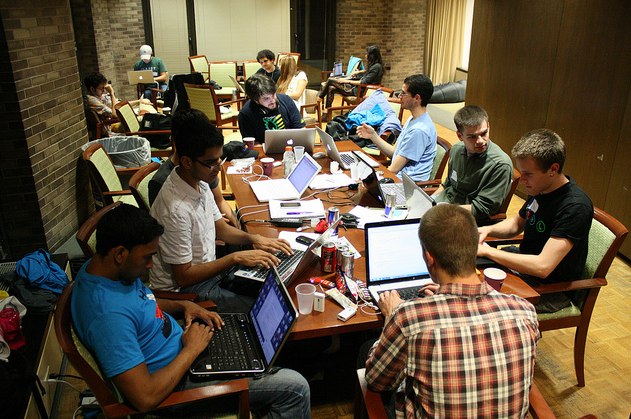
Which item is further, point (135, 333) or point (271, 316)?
point (271, 316)

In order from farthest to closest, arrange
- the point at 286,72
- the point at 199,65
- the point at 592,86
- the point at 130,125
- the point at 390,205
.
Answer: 1. the point at 199,65
2. the point at 286,72
3. the point at 130,125
4. the point at 592,86
5. the point at 390,205

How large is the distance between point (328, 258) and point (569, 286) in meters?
1.17

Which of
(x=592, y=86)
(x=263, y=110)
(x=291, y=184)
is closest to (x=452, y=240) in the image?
(x=291, y=184)

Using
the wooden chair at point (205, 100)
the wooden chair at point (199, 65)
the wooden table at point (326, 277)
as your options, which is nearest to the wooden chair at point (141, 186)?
the wooden table at point (326, 277)

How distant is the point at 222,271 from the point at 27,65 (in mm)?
2235

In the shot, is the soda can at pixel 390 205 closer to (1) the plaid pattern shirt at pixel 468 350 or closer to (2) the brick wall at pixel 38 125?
(1) the plaid pattern shirt at pixel 468 350

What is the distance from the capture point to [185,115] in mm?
2459

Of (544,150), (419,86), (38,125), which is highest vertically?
(419,86)

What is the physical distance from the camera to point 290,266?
227cm

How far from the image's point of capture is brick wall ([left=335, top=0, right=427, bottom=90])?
10133 millimetres

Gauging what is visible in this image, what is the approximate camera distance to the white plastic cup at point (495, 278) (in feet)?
7.02

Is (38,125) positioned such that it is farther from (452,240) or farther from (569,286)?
(569,286)

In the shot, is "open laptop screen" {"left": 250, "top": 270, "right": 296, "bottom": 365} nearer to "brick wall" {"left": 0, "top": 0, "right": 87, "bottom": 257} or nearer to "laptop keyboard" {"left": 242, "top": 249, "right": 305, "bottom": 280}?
"laptop keyboard" {"left": 242, "top": 249, "right": 305, "bottom": 280}

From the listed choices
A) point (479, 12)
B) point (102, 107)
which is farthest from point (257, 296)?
point (479, 12)
